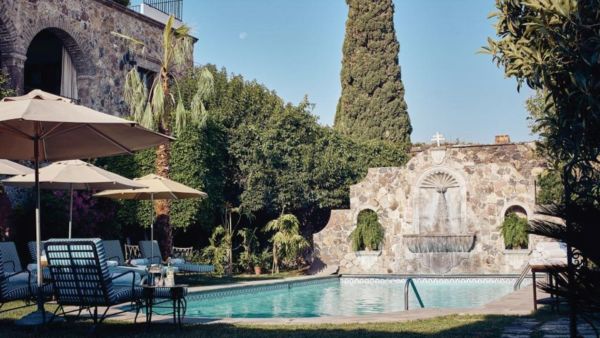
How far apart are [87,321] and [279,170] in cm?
1291

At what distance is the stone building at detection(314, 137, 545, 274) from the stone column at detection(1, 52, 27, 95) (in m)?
9.37

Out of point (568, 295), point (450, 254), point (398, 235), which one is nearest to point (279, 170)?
point (398, 235)

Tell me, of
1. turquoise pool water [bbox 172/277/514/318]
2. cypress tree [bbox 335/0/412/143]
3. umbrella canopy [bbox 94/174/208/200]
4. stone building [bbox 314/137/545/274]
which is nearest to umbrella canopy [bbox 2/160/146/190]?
umbrella canopy [bbox 94/174/208/200]

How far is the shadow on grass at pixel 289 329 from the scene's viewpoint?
6.92 metres

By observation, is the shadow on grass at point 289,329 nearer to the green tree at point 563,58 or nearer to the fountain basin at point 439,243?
the green tree at point 563,58

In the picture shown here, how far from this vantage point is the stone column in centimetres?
1717

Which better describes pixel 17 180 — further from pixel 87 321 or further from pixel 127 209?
pixel 127 209

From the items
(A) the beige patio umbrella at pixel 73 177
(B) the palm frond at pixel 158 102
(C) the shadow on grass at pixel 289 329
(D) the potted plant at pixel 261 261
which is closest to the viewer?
(C) the shadow on grass at pixel 289 329

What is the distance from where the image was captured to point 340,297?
15.8 metres

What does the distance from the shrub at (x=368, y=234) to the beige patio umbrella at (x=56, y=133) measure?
45.5 ft

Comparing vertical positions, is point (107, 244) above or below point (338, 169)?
below

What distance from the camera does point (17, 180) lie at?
12203mm

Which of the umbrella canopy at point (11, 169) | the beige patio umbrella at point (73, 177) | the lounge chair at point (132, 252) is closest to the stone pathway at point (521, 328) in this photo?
the beige patio umbrella at point (73, 177)

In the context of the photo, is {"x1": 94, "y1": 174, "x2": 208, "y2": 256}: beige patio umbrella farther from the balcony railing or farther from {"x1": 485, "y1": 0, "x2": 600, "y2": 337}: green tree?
the balcony railing
